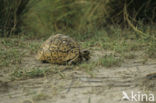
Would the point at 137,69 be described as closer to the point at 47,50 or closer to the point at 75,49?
the point at 75,49

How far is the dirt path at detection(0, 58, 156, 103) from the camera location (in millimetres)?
2469

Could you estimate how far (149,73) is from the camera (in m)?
3.02

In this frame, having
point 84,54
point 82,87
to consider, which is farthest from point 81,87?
point 84,54

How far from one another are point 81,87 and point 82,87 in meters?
0.01

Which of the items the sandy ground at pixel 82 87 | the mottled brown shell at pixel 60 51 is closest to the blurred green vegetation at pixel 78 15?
the mottled brown shell at pixel 60 51

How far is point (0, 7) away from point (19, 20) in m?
0.61

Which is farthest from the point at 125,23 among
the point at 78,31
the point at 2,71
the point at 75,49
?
the point at 2,71

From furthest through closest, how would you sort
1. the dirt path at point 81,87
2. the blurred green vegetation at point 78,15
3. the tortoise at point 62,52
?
the blurred green vegetation at point 78,15 → the tortoise at point 62,52 → the dirt path at point 81,87

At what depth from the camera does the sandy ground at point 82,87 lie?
2.47 m

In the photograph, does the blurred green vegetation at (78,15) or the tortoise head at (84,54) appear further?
the blurred green vegetation at (78,15)

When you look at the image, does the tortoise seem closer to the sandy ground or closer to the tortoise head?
the tortoise head

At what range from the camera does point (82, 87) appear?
2.71m

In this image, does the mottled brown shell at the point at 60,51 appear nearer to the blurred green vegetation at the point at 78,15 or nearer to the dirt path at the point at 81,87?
the dirt path at the point at 81,87

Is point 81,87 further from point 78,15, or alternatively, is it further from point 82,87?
point 78,15
